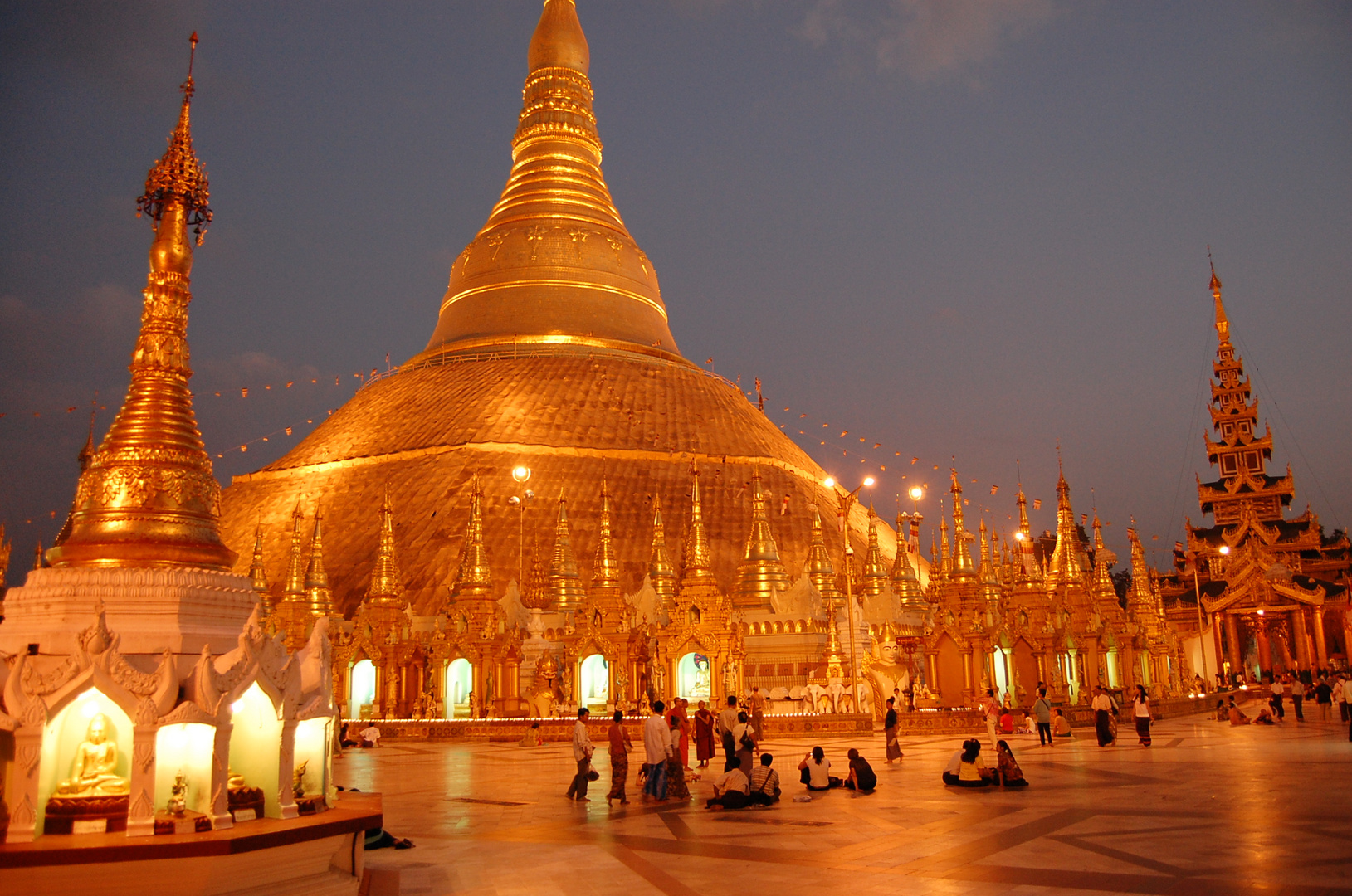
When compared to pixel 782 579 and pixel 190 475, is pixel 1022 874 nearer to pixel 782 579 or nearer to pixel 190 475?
pixel 190 475

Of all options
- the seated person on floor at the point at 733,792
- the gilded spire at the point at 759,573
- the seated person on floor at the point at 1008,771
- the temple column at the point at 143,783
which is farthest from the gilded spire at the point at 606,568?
the temple column at the point at 143,783

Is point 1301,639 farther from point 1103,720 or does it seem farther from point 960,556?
point 1103,720

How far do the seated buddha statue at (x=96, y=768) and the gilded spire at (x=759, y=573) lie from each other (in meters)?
24.0

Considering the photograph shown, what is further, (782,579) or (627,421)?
(627,421)

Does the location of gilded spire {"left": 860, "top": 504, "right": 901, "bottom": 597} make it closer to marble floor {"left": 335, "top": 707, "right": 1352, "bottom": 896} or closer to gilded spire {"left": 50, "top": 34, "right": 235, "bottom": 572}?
marble floor {"left": 335, "top": 707, "right": 1352, "bottom": 896}

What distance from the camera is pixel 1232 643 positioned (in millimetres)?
48438

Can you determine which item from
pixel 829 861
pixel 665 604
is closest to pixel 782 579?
pixel 665 604

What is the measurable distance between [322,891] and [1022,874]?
4777 mm

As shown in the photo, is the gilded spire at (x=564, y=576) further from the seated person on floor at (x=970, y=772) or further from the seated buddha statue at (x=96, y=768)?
the seated buddha statue at (x=96, y=768)

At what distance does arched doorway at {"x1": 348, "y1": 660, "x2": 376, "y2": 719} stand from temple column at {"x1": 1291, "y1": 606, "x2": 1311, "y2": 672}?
37344 millimetres

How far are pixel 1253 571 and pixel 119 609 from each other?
48863 mm

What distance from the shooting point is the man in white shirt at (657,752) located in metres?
12.9

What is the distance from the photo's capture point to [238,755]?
7566mm

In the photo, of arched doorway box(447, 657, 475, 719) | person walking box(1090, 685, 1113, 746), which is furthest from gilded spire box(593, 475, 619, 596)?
person walking box(1090, 685, 1113, 746)
